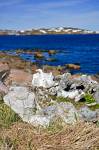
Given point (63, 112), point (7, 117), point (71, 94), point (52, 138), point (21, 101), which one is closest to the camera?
point (52, 138)

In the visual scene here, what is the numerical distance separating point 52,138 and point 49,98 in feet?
24.2

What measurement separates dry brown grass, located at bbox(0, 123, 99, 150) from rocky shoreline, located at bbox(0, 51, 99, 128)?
1.87ft

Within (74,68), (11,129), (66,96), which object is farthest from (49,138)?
(74,68)

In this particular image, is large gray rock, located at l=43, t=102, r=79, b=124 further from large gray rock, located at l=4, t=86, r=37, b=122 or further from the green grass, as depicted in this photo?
the green grass

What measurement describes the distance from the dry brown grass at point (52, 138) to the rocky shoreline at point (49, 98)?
0.57 metres

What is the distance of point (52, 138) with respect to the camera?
799cm

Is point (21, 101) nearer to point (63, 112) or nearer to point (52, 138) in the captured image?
point (63, 112)

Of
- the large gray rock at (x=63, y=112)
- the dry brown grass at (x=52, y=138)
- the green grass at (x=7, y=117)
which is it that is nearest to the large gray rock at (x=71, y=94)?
the large gray rock at (x=63, y=112)

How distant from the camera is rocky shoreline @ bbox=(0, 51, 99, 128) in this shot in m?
10.6

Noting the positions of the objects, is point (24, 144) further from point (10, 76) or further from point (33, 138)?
point (10, 76)

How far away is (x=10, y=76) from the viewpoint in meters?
20.8

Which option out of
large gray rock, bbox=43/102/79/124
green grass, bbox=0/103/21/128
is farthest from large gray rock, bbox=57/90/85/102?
green grass, bbox=0/103/21/128

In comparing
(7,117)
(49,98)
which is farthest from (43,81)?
(7,117)

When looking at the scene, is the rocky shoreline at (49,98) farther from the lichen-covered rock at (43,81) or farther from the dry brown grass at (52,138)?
the dry brown grass at (52,138)
